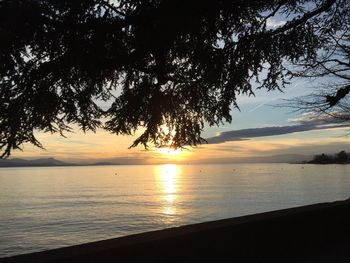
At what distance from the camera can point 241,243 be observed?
627cm

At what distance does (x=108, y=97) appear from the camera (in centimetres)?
883

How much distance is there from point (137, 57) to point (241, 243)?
299 centimetres

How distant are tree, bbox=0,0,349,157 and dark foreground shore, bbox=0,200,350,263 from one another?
84.9 inches

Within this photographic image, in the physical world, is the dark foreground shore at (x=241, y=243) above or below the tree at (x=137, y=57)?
below

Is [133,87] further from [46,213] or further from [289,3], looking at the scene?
[46,213]

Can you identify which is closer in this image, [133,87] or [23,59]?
[23,59]

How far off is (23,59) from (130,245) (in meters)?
3.13

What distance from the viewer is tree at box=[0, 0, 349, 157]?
6523 millimetres

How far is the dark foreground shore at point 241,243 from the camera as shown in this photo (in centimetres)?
487

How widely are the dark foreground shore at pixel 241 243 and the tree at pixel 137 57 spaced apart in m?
2.16

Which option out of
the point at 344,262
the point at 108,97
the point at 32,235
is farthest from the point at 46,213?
the point at 344,262

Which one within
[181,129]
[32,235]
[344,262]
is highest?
[181,129]

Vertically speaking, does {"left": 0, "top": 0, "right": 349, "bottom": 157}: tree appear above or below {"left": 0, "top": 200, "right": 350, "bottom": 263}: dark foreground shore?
above

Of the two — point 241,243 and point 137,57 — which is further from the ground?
point 137,57
